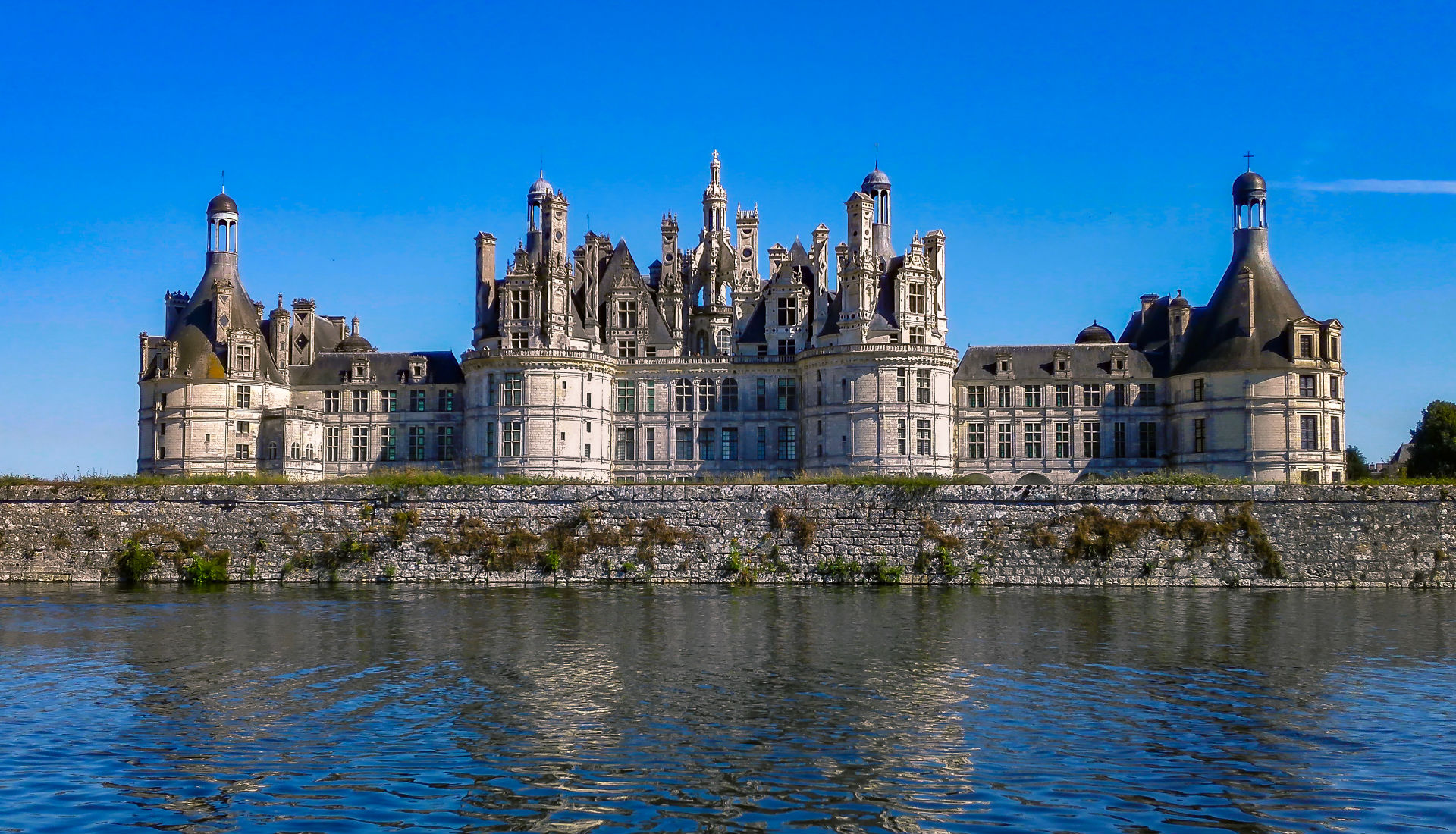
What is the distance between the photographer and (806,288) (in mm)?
69438

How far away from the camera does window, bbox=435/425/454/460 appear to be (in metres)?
69.9

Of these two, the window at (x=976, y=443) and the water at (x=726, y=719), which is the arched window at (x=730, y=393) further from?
the water at (x=726, y=719)

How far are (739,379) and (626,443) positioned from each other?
702 centimetres

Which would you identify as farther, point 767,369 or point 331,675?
point 767,369

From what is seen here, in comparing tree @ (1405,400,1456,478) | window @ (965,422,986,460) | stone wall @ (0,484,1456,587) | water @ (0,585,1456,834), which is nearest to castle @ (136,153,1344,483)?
window @ (965,422,986,460)

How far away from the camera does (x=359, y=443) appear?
70750 millimetres

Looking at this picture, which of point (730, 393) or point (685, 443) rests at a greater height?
point (730, 393)

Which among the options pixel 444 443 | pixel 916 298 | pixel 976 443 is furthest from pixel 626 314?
pixel 976 443

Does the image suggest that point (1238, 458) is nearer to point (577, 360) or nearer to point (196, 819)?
point (577, 360)

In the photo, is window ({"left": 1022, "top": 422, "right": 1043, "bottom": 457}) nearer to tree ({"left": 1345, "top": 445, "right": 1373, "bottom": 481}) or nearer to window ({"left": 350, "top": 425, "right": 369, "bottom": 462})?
tree ({"left": 1345, "top": 445, "right": 1373, "bottom": 481})

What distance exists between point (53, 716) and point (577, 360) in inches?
1808

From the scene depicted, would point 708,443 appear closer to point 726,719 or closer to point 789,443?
point 789,443

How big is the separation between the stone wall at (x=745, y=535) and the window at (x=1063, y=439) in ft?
87.0

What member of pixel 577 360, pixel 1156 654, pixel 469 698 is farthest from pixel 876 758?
pixel 577 360
